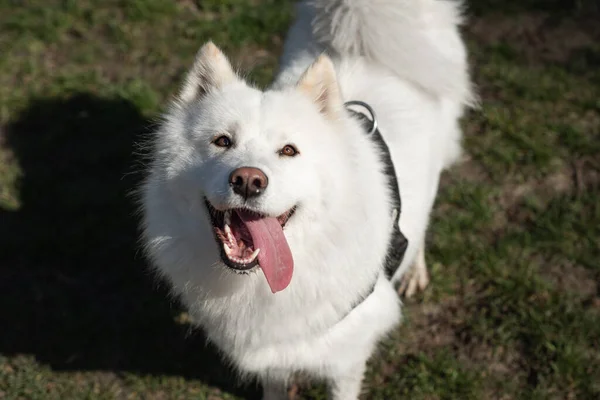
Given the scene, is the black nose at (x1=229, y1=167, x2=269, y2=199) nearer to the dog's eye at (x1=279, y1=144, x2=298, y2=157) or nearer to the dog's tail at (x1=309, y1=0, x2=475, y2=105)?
the dog's eye at (x1=279, y1=144, x2=298, y2=157)

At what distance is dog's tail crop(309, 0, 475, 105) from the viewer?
3359 millimetres

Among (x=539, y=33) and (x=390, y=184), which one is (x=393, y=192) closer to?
(x=390, y=184)

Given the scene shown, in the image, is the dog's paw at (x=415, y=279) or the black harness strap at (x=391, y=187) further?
the dog's paw at (x=415, y=279)

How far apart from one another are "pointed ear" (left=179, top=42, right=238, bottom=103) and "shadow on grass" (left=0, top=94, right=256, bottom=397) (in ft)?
3.98

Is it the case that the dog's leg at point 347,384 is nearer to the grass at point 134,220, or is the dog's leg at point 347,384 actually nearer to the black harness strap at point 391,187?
the grass at point 134,220

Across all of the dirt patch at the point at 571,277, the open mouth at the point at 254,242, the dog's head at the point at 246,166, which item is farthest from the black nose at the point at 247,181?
the dirt patch at the point at 571,277

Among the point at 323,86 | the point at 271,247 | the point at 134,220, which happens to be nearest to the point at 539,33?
the point at 323,86

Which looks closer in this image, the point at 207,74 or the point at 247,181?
the point at 247,181

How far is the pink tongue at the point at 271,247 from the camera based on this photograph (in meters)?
2.40

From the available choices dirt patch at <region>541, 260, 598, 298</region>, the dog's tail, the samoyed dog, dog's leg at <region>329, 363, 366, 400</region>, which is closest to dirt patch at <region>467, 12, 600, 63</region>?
dirt patch at <region>541, 260, 598, 298</region>

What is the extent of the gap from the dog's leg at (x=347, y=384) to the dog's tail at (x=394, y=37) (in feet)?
5.26

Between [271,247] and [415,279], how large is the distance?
6.44 ft

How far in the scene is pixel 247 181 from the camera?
227 cm

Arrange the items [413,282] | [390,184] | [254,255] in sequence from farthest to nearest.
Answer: [413,282], [390,184], [254,255]
